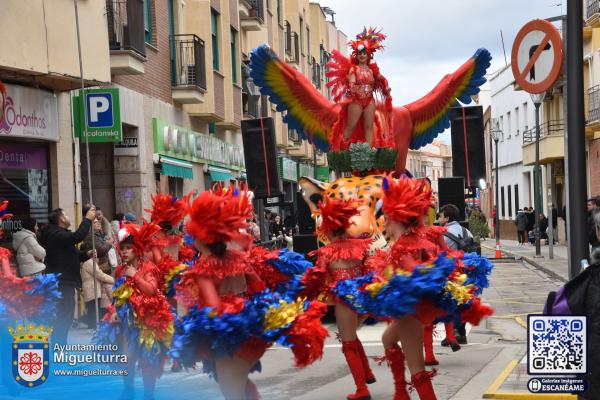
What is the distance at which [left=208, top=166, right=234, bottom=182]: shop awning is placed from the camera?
95.4 feet

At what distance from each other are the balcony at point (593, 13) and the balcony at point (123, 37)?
1774 cm

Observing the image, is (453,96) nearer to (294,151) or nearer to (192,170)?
(192,170)

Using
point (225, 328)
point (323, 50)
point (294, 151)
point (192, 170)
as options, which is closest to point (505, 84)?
point (323, 50)

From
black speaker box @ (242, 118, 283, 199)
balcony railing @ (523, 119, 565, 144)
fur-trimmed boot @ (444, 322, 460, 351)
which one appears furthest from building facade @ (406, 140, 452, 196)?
fur-trimmed boot @ (444, 322, 460, 351)

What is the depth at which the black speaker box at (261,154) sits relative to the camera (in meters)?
17.4

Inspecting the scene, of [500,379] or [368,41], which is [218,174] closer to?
[368,41]

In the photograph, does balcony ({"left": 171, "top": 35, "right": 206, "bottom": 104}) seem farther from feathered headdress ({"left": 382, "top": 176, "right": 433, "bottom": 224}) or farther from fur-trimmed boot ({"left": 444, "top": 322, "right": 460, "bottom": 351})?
feathered headdress ({"left": 382, "top": 176, "right": 433, "bottom": 224})

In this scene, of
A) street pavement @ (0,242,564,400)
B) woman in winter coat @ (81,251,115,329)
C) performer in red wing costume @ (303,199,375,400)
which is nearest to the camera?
A: performer in red wing costume @ (303,199,375,400)

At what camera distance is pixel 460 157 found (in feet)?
51.3

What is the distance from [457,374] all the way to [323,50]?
50.2 meters

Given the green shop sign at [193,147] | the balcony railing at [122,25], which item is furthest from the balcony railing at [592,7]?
the balcony railing at [122,25]

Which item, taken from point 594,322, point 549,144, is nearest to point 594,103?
point 549,144

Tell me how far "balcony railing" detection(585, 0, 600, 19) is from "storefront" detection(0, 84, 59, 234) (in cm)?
2123

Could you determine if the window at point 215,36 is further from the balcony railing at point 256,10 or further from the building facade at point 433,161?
the building facade at point 433,161
